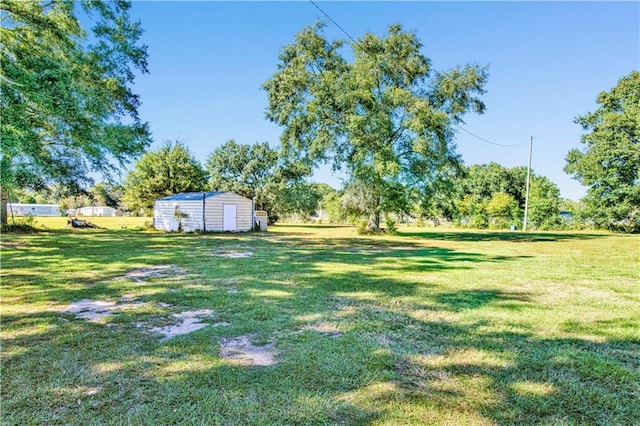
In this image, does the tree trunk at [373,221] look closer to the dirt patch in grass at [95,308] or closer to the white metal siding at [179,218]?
the white metal siding at [179,218]

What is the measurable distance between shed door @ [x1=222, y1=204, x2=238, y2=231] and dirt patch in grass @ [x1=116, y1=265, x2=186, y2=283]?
12015 millimetres

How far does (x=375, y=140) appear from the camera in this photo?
52.0 ft

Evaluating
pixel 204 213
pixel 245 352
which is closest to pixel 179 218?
pixel 204 213

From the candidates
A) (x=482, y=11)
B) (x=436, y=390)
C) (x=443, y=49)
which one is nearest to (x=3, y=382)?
(x=436, y=390)

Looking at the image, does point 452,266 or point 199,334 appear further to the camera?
point 452,266

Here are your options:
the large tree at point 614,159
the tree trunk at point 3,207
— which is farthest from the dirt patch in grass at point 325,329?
the large tree at point 614,159

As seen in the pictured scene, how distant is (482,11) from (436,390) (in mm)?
11276

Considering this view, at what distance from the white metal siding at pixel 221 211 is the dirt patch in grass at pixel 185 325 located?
48.4ft

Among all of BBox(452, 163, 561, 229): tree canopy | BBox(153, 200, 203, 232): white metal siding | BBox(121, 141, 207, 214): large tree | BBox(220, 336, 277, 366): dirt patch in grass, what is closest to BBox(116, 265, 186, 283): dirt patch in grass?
BBox(220, 336, 277, 366): dirt patch in grass

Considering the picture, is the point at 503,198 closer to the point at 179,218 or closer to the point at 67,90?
the point at 179,218

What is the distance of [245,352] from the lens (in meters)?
2.46

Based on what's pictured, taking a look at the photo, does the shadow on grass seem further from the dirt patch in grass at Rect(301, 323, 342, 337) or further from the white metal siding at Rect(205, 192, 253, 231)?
the dirt patch in grass at Rect(301, 323, 342, 337)

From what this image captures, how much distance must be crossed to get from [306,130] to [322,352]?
52.1 ft

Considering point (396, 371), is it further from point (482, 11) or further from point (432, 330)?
point (482, 11)
